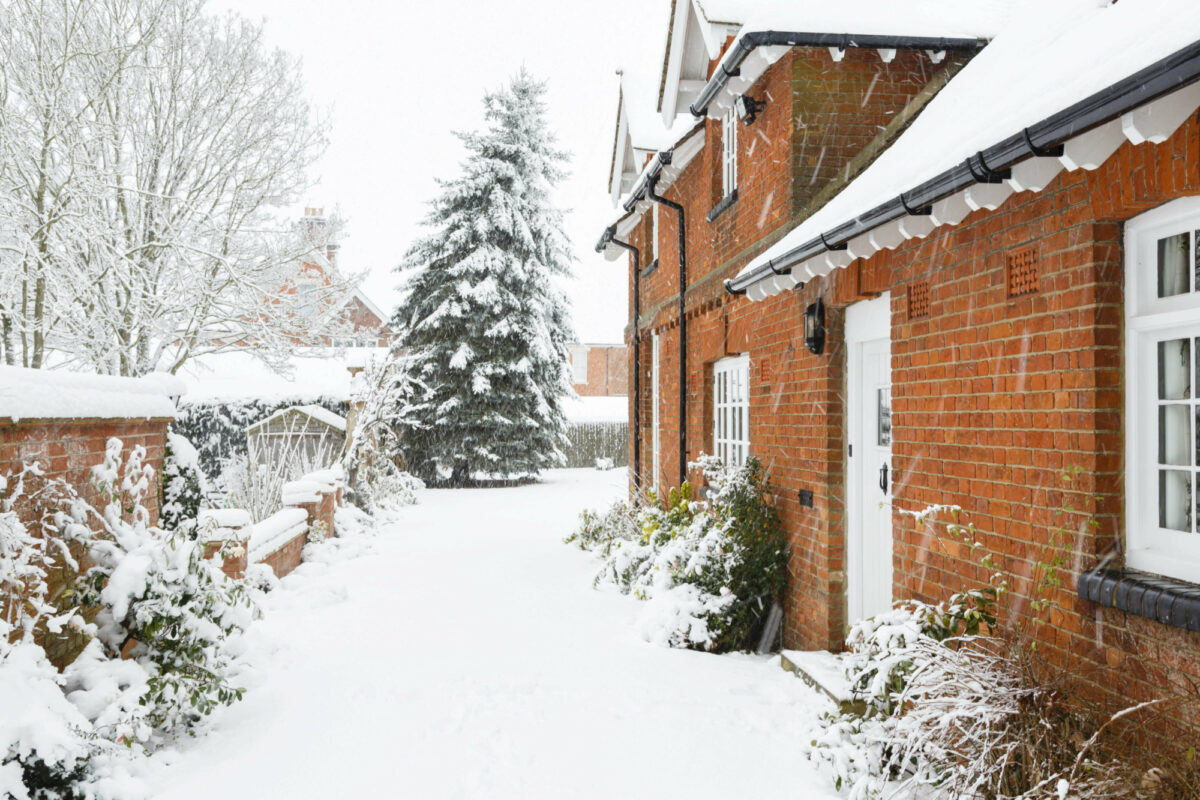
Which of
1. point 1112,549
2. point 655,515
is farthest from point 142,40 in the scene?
point 1112,549

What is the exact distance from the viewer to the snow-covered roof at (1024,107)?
8.54 feet

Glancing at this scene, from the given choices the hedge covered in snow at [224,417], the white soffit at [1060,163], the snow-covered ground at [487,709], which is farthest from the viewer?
the hedge covered in snow at [224,417]

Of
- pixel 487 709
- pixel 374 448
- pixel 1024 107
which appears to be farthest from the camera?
pixel 374 448

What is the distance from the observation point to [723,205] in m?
8.33

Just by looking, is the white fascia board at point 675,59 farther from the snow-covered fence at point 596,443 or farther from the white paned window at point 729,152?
the snow-covered fence at point 596,443

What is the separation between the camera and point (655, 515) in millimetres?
8836

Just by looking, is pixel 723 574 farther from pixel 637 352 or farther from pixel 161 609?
pixel 637 352

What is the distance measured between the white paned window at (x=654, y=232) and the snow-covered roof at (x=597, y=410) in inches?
496

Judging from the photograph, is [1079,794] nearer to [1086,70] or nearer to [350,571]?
[1086,70]

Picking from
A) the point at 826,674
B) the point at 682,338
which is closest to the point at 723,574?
the point at 826,674

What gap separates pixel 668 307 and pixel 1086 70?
7.97 m

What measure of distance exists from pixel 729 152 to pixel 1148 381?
6.34 m

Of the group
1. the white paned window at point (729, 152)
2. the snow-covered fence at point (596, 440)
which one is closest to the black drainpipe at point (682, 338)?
the white paned window at point (729, 152)

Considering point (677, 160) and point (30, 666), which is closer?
point (30, 666)
